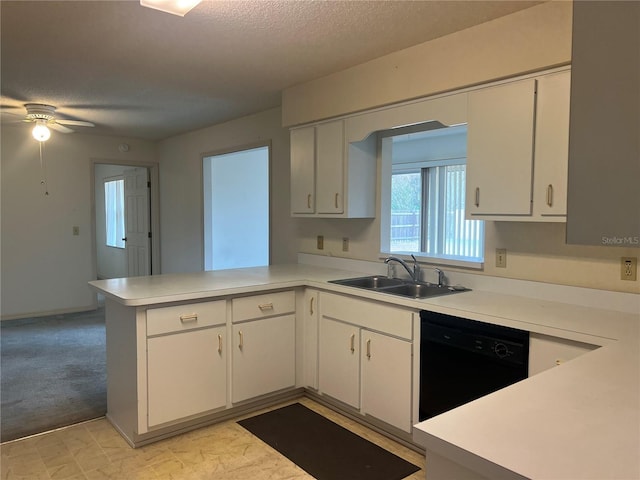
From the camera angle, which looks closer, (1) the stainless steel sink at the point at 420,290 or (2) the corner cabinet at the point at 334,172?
(1) the stainless steel sink at the point at 420,290

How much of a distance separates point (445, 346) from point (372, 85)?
1776 mm

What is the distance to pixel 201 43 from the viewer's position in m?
2.77

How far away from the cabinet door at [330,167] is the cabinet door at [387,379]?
3.60ft

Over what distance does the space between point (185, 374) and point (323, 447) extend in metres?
0.91

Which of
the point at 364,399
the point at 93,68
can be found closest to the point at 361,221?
the point at 364,399

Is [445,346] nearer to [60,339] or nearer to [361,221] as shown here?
[361,221]

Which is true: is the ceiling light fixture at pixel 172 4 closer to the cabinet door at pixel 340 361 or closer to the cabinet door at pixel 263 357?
the cabinet door at pixel 263 357

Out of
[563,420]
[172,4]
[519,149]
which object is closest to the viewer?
[563,420]

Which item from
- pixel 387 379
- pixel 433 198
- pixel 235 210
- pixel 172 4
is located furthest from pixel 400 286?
pixel 235 210

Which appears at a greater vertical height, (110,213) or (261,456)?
(110,213)

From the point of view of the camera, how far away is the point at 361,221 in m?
3.63

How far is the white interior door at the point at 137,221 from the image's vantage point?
6.80 m

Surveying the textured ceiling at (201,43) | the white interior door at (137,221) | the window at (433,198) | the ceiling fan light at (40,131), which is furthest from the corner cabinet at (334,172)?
the white interior door at (137,221)

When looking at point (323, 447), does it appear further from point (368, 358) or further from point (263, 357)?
point (263, 357)
